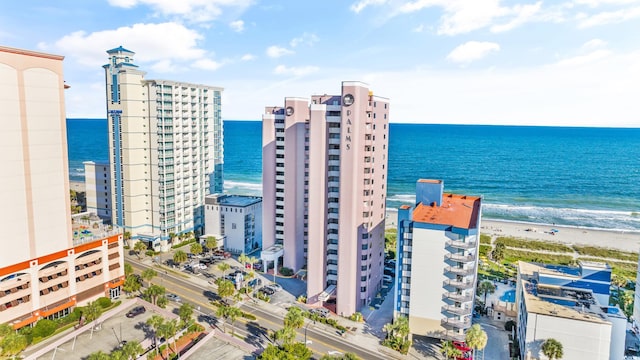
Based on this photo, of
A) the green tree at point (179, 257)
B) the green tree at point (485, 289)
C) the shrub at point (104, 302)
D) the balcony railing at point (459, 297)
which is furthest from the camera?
the green tree at point (179, 257)

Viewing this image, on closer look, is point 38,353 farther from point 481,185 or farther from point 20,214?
point 481,185

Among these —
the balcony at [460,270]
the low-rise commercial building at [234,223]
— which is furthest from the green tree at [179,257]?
the balcony at [460,270]

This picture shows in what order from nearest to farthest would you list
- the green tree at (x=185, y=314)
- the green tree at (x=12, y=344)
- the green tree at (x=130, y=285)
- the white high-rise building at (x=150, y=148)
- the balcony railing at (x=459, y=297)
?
the green tree at (x=12, y=344) < the balcony railing at (x=459, y=297) < the green tree at (x=185, y=314) < the green tree at (x=130, y=285) < the white high-rise building at (x=150, y=148)

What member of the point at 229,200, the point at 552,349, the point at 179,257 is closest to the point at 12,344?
the point at 179,257

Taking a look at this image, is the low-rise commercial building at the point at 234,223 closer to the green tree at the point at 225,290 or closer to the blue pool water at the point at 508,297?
the green tree at the point at 225,290

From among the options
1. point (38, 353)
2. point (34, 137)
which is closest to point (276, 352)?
point (38, 353)

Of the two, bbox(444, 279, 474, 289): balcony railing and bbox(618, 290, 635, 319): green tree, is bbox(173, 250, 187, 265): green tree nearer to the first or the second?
bbox(444, 279, 474, 289): balcony railing

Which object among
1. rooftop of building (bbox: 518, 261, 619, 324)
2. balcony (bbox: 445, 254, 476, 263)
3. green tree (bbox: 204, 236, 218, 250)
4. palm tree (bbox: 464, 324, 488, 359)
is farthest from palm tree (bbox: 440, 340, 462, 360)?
green tree (bbox: 204, 236, 218, 250)
